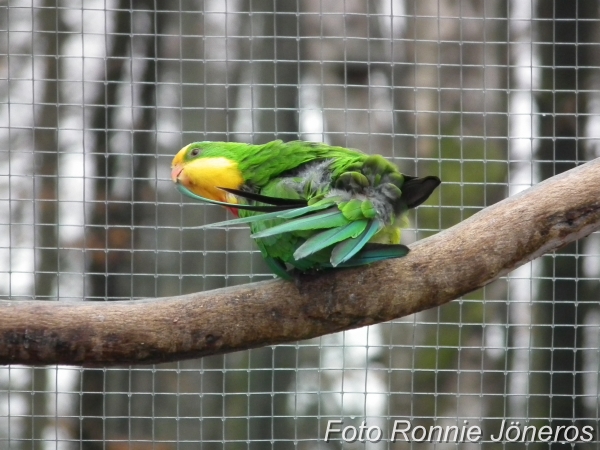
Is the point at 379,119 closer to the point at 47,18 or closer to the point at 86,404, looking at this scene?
the point at 47,18

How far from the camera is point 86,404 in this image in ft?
9.30

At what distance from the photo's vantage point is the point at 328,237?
1.31 metres

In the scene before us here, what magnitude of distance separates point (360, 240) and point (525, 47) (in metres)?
1.65

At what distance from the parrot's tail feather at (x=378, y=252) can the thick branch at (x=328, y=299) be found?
0.23ft

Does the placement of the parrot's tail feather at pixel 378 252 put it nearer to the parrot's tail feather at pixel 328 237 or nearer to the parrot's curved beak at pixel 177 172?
the parrot's tail feather at pixel 328 237

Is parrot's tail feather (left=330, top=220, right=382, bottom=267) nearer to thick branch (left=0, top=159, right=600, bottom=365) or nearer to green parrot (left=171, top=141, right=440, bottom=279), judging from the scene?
green parrot (left=171, top=141, right=440, bottom=279)

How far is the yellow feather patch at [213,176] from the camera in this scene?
1.57 m

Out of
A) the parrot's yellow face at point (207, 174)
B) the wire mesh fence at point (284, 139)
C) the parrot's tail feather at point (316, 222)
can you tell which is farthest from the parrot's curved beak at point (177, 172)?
the wire mesh fence at point (284, 139)

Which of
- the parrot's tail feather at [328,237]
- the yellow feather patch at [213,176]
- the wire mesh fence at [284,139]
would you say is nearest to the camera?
the parrot's tail feather at [328,237]

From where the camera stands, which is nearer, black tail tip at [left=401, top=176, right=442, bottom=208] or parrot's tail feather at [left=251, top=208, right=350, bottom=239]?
parrot's tail feather at [left=251, top=208, right=350, bottom=239]

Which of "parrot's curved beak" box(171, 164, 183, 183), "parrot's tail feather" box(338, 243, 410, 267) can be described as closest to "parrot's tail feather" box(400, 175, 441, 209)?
"parrot's tail feather" box(338, 243, 410, 267)

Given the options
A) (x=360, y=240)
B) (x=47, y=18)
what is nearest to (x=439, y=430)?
(x=360, y=240)

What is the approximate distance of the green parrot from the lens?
1.33m

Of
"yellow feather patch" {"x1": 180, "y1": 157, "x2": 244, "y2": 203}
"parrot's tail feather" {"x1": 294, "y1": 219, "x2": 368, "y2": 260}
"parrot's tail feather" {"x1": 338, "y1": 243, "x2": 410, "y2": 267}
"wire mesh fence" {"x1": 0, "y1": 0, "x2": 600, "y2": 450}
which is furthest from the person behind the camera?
"wire mesh fence" {"x1": 0, "y1": 0, "x2": 600, "y2": 450}
